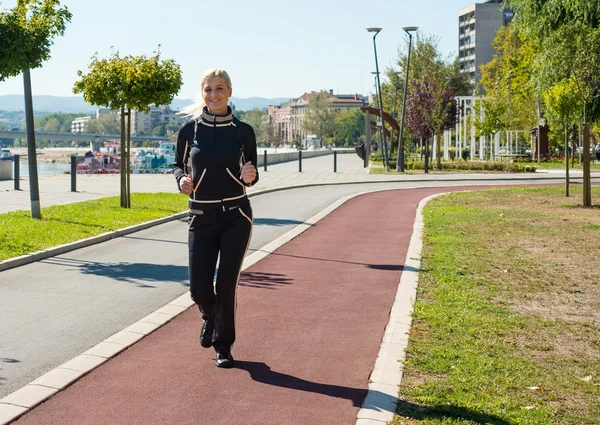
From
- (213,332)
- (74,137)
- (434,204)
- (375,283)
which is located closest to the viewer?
(213,332)

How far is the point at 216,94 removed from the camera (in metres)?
5.06

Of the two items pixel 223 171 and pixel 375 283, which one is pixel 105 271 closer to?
pixel 375 283

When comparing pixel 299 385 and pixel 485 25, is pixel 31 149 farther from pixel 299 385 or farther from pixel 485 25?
pixel 485 25

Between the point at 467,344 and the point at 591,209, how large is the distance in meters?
13.2

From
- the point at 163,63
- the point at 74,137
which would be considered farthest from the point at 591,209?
the point at 74,137

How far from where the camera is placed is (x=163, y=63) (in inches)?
696

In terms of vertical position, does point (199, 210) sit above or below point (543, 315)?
above

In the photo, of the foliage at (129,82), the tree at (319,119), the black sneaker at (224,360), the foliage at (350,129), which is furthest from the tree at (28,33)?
the foliage at (350,129)

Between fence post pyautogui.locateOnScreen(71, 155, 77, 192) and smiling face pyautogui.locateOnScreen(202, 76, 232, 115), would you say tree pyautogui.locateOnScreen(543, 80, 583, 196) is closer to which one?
fence post pyautogui.locateOnScreen(71, 155, 77, 192)

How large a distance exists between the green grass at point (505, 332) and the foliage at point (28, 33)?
20.3 ft

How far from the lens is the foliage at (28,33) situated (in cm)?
1139

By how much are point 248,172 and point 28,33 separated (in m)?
7.97

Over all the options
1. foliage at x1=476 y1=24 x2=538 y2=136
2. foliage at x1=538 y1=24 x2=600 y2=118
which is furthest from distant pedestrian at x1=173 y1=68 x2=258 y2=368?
foliage at x1=476 y1=24 x2=538 y2=136

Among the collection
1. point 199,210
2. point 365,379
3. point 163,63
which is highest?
point 163,63
